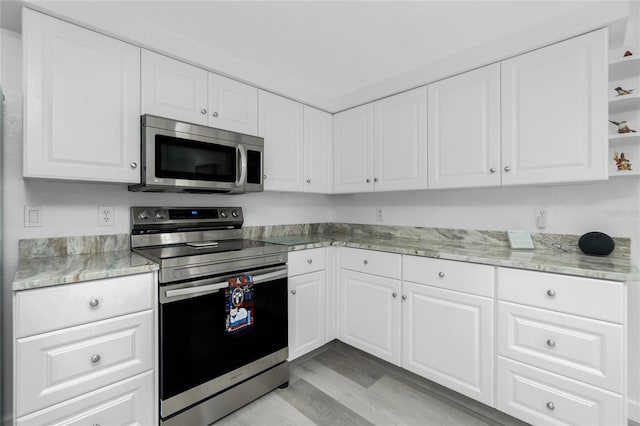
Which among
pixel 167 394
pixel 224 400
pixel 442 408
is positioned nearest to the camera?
pixel 167 394

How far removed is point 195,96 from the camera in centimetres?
188

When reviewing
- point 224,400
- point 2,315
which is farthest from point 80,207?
point 224,400

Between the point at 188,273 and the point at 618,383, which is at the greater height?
the point at 188,273

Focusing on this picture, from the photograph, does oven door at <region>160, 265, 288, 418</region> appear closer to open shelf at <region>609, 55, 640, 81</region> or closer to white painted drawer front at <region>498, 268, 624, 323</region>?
white painted drawer front at <region>498, 268, 624, 323</region>

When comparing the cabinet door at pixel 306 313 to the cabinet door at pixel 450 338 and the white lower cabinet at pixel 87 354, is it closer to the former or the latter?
the cabinet door at pixel 450 338

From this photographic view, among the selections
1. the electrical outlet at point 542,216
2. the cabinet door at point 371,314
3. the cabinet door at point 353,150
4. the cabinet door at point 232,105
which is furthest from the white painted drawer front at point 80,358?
the electrical outlet at point 542,216

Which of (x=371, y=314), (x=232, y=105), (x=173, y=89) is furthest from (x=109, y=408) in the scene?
(x=232, y=105)

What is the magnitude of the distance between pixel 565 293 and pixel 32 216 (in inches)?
109

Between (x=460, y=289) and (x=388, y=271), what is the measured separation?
1.62ft

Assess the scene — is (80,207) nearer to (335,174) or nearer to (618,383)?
(335,174)

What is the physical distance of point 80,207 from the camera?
5.60ft

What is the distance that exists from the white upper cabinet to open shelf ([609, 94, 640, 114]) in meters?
2.19

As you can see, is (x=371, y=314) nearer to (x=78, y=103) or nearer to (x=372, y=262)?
(x=372, y=262)

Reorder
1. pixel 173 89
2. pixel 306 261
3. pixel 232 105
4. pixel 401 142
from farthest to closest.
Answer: pixel 401 142
pixel 306 261
pixel 232 105
pixel 173 89
